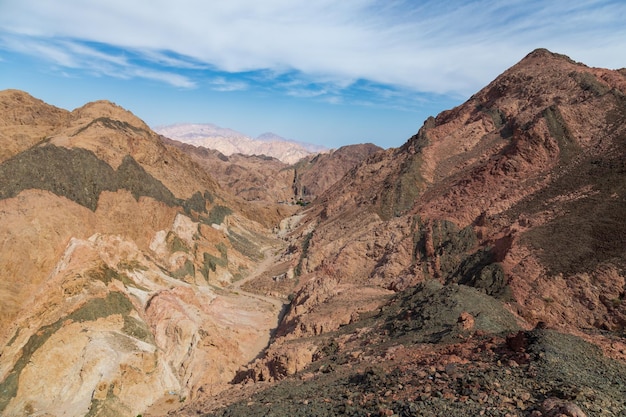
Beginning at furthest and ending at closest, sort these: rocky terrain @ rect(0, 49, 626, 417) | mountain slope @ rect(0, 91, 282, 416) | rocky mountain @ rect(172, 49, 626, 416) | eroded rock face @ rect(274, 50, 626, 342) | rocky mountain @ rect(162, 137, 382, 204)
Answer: rocky mountain @ rect(162, 137, 382, 204) < eroded rock face @ rect(274, 50, 626, 342) < mountain slope @ rect(0, 91, 282, 416) < rocky terrain @ rect(0, 49, 626, 417) < rocky mountain @ rect(172, 49, 626, 416)

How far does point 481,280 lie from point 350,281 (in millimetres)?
12837

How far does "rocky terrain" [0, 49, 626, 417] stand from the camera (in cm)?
1468

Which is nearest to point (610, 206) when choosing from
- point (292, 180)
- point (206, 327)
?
point (206, 327)

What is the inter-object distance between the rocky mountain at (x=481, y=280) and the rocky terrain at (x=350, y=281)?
4.7 inches

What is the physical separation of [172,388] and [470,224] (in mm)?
24773

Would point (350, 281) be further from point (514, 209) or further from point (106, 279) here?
point (106, 279)

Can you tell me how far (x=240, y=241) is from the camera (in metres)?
56.5

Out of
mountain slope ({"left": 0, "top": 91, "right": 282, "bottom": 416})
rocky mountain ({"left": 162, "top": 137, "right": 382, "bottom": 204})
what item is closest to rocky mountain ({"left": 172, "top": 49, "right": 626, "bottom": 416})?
mountain slope ({"left": 0, "top": 91, "right": 282, "bottom": 416})

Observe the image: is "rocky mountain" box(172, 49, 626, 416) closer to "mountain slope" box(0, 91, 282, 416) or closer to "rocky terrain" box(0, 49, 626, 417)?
"rocky terrain" box(0, 49, 626, 417)

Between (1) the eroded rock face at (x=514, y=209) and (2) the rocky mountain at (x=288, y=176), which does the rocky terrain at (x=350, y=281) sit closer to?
(1) the eroded rock face at (x=514, y=209)

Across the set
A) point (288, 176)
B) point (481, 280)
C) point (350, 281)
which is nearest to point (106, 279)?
point (350, 281)

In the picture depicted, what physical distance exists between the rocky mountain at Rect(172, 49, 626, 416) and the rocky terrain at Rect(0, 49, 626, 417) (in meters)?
0.12

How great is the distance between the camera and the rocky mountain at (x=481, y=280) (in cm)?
1315

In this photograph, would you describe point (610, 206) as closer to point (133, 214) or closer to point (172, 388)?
point (172, 388)
